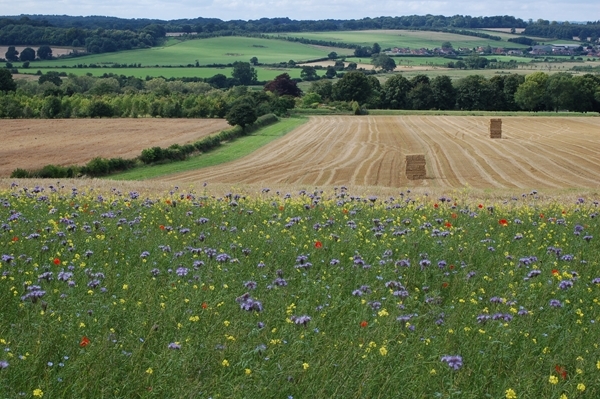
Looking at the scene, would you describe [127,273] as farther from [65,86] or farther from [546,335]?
[65,86]

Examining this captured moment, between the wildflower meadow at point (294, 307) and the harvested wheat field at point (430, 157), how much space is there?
1065 inches

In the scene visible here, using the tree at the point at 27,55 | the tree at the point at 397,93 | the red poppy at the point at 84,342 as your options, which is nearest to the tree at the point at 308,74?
the tree at the point at 397,93

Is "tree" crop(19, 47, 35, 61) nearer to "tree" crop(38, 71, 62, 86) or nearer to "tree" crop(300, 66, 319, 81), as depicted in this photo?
"tree" crop(38, 71, 62, 86)

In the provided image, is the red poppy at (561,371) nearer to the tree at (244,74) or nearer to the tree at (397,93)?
the tree at (397,93)

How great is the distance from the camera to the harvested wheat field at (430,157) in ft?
138

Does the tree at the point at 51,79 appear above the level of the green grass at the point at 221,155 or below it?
above

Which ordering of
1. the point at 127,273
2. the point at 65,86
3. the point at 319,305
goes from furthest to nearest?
the point at 65,86
the point at 127,273
the point at 319,305

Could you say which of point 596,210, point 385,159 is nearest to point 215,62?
point 385,159

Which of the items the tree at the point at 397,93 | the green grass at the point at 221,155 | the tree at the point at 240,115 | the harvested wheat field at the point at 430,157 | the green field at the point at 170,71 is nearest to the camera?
the harvested wheat field at the point at 430,157

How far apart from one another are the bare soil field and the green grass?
133 inches

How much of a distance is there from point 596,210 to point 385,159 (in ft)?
124

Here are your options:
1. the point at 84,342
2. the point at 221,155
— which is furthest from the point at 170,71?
the point at 84,342

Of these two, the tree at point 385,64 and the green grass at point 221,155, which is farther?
the tree at point 385,64

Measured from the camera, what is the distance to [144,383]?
20.0ft
